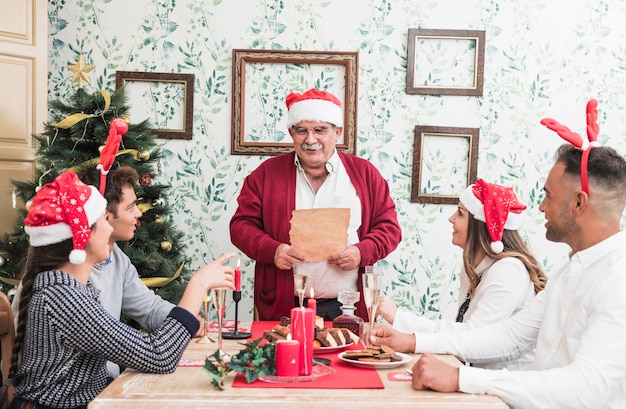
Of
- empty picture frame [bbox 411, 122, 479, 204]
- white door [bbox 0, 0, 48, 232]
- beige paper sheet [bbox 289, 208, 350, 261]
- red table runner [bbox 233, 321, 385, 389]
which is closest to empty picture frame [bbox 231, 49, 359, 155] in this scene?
empty picture frame [bbox 411, 122, 479, 204]

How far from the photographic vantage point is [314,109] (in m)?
3.58

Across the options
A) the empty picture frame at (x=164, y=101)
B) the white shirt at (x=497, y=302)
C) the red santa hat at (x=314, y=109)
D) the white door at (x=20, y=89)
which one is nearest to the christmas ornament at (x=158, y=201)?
the empty picture frame at (x=164, y=101)

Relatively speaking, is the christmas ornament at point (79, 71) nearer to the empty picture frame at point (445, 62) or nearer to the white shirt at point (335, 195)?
the white shirt at point (335, 195)

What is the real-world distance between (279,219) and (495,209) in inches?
45.5

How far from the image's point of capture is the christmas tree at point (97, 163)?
377cm

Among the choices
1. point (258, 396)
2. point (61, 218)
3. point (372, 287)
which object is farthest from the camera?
point (372, 287)

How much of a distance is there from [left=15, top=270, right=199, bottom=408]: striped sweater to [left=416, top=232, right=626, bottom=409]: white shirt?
779 mm

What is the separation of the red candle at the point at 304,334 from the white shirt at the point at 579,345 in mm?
398

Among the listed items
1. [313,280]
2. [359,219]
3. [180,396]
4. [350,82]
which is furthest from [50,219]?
[350,82]

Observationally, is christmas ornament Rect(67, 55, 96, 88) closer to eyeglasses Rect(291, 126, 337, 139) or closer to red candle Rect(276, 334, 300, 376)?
eyeglasses Rect(291, 126, 337, 139)

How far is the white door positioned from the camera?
400 centimetres

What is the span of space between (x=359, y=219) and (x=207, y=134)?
53.2 inches

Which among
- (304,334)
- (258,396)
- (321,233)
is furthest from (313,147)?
(258,396)

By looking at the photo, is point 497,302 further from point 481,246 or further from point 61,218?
point 61,218
